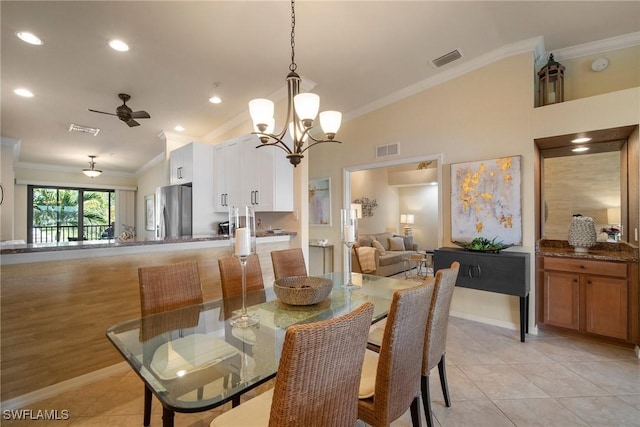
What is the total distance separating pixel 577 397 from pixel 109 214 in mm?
10068

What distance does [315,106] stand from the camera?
194cm

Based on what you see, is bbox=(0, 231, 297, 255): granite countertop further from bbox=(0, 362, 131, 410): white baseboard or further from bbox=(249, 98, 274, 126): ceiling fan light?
bbox=(249, 98, 274, 126): ceiling fan light

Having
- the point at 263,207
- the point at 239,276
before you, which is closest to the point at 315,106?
the point at 239,276

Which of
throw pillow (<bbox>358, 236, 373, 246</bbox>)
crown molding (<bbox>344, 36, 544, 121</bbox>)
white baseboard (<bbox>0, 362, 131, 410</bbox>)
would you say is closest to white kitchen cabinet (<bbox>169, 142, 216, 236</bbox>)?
white baseboard (<bbox>0, 362, 131, 410</bbox>)

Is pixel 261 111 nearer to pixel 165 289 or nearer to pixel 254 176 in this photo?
pixel 165 289

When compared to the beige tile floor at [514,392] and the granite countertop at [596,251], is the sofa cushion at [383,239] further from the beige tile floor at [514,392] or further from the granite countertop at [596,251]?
the beige tile floor at [514,392]

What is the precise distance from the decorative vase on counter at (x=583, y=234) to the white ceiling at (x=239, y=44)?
189 centimetres

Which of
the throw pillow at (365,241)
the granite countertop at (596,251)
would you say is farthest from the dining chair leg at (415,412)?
the throw pillow at (365,241)

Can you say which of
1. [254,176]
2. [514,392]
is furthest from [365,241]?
[514,392]

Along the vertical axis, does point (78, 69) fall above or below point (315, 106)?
above

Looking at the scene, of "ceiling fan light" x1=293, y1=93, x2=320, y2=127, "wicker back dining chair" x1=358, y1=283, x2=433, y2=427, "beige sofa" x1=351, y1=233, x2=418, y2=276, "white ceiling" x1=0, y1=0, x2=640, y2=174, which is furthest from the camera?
"beige sofa" x1=351, y1=233, x2=418, y2=276

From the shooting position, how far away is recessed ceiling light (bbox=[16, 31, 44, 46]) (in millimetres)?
2285

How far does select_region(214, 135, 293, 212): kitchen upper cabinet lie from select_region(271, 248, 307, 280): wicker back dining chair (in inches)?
38.2

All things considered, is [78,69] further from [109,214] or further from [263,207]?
[109,214]
